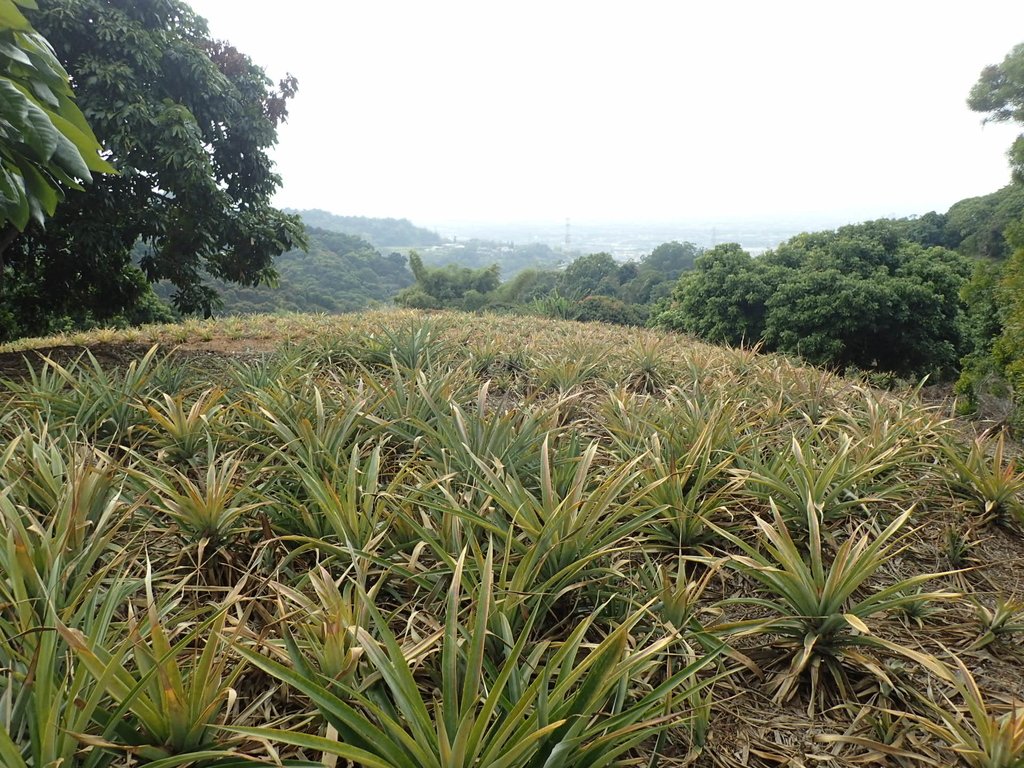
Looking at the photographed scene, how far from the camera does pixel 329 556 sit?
5.72 feet

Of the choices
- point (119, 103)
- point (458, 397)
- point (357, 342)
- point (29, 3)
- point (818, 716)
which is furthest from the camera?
point (119, 103)

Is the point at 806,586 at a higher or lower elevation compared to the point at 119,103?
lower

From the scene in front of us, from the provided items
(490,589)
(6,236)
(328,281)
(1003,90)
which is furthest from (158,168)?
(328,281)

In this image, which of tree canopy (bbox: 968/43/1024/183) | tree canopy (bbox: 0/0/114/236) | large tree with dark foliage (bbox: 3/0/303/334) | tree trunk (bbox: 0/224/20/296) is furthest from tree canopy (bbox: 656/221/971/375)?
tree canopy (bbox: 0/0/114/236)

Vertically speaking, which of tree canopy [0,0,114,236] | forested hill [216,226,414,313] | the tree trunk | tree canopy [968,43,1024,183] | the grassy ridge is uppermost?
tree canopy [968,43,1024,183]

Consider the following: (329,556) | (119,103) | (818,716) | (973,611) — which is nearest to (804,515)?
(973,611)

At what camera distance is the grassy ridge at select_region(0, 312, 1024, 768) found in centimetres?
107

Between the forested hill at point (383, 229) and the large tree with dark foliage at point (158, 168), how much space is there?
76034 mm

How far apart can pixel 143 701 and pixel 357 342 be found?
390 centimetres

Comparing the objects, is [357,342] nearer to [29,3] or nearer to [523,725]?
[29,3]

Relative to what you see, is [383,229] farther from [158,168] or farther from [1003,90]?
[158,168]

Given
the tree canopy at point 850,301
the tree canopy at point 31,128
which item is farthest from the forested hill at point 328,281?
the tree canopy at point 31,128

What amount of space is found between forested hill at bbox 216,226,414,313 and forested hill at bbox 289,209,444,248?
34.3 meters

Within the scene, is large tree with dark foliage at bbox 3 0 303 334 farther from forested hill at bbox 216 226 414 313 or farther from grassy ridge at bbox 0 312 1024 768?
forested hill at bbox 216 226 414 313
